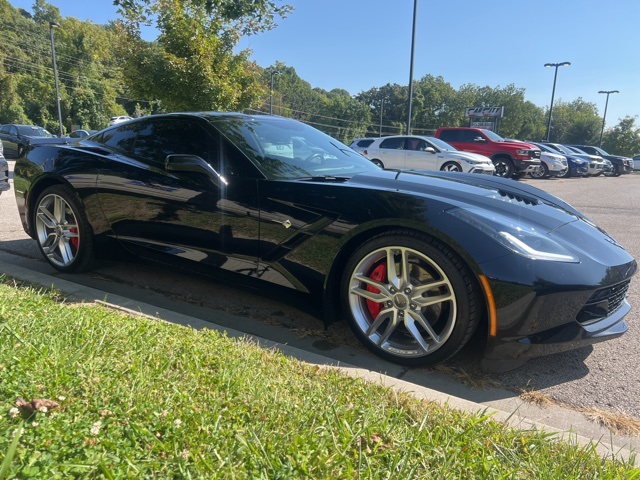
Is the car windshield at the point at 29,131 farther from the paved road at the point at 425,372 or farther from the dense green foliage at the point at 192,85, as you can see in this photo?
the paved road at the point at 425,372

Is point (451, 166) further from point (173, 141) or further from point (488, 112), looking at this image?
point (488, 112)

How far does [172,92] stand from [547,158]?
51.4 ft

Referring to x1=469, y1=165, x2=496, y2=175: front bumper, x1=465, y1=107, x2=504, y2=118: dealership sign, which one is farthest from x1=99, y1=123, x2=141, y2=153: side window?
x1=465, y1=107, x2=504, y2=118: dealership sign

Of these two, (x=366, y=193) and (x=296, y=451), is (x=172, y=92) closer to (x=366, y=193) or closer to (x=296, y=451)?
(x=366, y=193)

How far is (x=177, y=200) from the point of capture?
129 inches

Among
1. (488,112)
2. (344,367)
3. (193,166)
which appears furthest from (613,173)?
(344,367)

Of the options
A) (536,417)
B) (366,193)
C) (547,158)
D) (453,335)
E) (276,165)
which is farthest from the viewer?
(547,158)

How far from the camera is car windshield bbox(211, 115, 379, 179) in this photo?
319 centimetres

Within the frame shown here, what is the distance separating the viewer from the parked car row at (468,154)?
1452 cm

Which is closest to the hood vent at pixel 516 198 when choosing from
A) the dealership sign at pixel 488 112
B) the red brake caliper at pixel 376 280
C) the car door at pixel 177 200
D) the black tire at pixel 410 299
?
the black tire at pixel 410 299

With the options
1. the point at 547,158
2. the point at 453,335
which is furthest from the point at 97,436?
the point at 547,158

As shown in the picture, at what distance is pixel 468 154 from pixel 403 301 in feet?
42.2

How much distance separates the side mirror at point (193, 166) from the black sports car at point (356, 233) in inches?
0.4

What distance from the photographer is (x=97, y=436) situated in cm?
155
